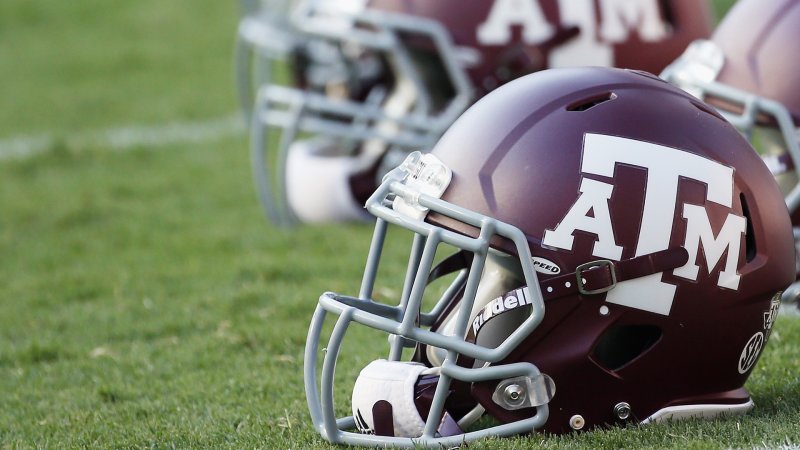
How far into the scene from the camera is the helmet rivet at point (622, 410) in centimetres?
240

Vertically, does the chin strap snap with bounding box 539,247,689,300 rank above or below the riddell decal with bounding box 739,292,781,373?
above

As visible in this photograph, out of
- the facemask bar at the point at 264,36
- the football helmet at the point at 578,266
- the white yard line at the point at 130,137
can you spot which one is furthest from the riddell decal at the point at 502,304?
the white yard line at the point at 130,137

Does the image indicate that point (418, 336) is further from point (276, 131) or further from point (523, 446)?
point (276, 131)

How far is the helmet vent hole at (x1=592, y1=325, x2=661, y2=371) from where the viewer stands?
2449mm

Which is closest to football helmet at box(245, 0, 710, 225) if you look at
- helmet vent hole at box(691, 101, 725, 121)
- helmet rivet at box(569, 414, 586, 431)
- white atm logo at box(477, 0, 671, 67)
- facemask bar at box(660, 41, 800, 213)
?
white atm logo at box(477, 0, 671, 67)

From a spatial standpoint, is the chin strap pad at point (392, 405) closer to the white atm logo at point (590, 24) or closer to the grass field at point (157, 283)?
the grass field at point (157, 283)

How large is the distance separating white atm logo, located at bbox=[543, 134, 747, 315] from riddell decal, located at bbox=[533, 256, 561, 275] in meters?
0.03

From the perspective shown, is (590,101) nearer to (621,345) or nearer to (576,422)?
(621,345)

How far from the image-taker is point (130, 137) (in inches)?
294

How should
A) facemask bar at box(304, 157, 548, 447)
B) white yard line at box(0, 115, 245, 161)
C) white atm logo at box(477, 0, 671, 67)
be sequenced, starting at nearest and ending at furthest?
facemask bar at box(304, 157, 548, 447) < white atm logo at box(477, 0, 671, 67) < white yard line at box(0, 115, 245, 161)

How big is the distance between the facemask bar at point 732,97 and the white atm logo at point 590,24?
0.90 m

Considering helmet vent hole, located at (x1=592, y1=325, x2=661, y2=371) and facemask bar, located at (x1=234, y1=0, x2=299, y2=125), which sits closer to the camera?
helmet vent hole, located at (x1=592, y1=325, x2=661, y2=371)

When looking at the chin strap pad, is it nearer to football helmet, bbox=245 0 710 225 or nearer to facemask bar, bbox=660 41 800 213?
facemask bar, bbox=660 41 800 213

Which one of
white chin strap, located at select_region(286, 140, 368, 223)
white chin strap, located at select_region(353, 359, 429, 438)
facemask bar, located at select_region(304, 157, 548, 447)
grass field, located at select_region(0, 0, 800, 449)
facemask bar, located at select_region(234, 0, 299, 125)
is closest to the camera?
facemask bar, located at select_region(304, 157, 548, 447)
